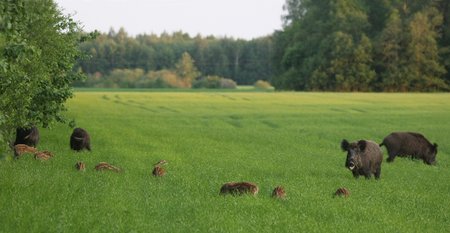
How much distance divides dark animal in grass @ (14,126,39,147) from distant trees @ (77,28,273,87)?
13941 centimetres

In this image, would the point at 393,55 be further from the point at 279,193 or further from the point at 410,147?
the point at 279,193

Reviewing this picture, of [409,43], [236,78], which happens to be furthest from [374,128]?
[236,78]

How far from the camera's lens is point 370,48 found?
107 meters

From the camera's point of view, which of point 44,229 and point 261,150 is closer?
point 44,229

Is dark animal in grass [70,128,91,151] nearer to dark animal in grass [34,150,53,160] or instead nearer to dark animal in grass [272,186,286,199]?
dark animal in grass [34,150,53,160]

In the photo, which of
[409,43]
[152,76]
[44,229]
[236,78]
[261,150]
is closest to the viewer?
[44,229]

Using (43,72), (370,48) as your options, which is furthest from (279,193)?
(370,48)

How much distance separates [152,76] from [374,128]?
110424 mm

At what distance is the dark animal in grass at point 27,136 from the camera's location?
25047 mm

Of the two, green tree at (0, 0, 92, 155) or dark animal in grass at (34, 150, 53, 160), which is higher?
green tree at (0, 0, 92, 155)

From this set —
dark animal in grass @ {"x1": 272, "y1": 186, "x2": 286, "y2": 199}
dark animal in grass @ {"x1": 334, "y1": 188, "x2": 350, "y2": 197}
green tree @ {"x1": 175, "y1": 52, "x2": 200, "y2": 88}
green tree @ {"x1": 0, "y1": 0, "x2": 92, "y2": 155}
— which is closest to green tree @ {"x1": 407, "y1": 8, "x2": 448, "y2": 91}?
green tree @ {"x1": 175, "y1": 52, "x2": 200, "y2": 88}

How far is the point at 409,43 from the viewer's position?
341 ft

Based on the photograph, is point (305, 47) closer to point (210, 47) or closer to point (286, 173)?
point (210, 47)

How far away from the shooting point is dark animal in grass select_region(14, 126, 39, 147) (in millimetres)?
25047
